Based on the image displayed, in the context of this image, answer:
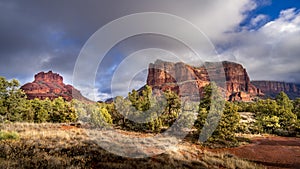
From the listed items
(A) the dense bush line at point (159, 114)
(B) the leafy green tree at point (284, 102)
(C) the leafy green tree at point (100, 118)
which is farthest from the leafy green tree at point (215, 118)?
(B) the leafy green tree at point (284, 102)

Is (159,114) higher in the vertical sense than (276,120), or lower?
higher

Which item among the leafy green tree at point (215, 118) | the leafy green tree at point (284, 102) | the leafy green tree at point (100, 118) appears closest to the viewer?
the leafy green tree at point (215, 118)

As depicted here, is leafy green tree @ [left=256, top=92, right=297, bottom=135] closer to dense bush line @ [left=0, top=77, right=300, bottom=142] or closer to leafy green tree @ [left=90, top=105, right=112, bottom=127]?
dense bush line @ [left=0, top=77, right=300, bottom=142]

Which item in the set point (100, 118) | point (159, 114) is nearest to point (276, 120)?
point (159, 114)

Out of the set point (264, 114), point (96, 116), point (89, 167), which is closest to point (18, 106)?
point (96, 116)

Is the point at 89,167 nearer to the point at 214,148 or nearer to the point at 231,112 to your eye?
the point at 214,148

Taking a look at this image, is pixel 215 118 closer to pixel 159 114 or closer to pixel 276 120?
pixel 159 114

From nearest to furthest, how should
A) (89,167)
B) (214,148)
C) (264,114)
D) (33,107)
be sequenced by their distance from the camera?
(89,167), (214,148), (33,107), (264,114)

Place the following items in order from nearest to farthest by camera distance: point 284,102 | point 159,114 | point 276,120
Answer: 1. point 159,114
2. point 276,120
3. point 284,102

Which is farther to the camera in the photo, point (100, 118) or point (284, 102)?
point (284, 102)

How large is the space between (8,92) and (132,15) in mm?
19601

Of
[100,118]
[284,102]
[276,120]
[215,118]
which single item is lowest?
[276,120]

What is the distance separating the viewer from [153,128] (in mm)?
30359

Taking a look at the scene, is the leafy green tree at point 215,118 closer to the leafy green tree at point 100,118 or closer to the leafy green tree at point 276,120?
the leafy green tree at point 100,118
